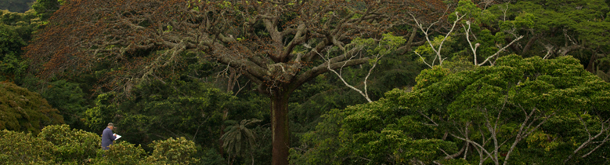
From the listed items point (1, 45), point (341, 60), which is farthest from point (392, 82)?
point (1, 45)

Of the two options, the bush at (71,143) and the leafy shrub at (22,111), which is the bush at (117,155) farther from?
the leafy shrub at (22,111)

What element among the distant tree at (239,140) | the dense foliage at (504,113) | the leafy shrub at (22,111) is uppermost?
the dense foliage at (504,113)

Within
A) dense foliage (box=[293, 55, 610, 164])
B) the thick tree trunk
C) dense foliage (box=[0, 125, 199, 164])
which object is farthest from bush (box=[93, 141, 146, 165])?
the thick tree trunk

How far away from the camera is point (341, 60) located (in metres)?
14.8

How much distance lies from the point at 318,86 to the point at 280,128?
199 inches

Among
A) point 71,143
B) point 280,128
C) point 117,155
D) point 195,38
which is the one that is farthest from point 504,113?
point 195,38

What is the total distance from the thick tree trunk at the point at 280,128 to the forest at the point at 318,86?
4 centimetres

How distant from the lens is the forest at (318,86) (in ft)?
23.0

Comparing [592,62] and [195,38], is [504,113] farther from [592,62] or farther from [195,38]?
[592,62]

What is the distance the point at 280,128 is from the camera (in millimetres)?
14617

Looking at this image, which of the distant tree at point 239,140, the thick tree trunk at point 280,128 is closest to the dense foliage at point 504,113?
the thick tree trunk at point 280,128

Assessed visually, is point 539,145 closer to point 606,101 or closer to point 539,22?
point 606,101

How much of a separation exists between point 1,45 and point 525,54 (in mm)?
20082

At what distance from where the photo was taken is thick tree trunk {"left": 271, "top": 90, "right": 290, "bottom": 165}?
47.4ft
